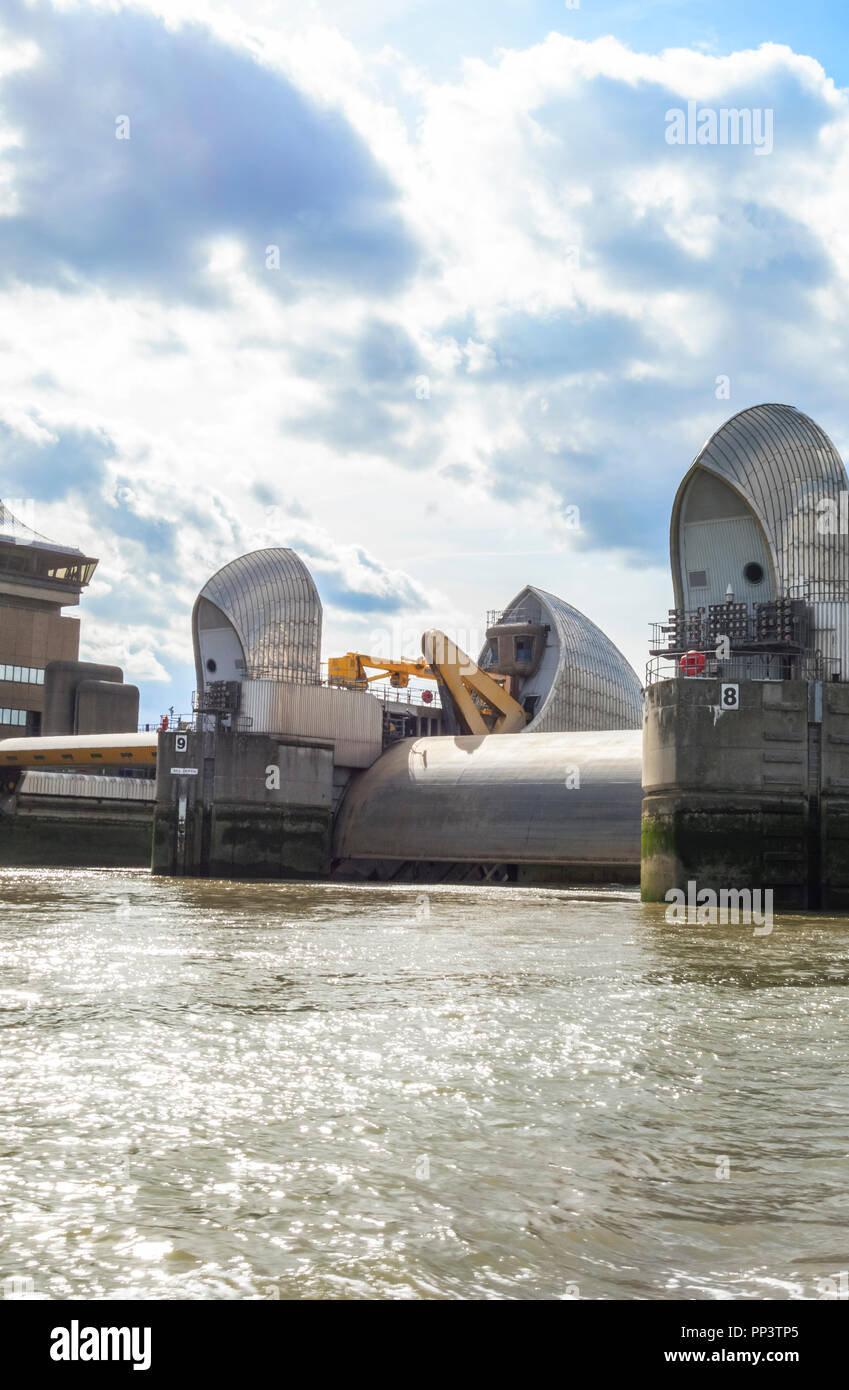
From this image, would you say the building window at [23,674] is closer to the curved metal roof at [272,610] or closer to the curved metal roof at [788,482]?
the curved metal roof at [272,610]

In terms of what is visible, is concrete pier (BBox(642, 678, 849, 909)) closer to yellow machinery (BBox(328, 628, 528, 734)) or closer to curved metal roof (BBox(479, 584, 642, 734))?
yellow machinery (BBox(328, 628, 528, 734))

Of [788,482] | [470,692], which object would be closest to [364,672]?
[470,692]

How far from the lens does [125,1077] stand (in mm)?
8938

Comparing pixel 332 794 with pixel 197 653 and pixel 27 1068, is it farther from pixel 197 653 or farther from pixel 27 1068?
pixel 27 1068

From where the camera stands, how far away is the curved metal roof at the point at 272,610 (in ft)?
191

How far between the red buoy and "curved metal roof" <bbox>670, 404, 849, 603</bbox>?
148 inches

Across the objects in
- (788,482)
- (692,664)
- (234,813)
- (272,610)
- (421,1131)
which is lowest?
(421,1131)

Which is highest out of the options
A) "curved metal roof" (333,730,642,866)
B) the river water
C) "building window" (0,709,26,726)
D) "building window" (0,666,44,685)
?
"building window" (0,666,44,685)

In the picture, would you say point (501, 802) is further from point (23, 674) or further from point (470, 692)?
point (23, 674)

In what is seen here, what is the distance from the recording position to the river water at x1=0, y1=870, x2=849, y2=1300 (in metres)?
5.27

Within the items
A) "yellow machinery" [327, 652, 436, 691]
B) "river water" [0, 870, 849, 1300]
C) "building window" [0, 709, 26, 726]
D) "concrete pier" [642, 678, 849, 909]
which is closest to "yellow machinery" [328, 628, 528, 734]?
"yellow machinery" [327, 652, 436, 691]

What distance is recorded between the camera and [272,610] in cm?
5888

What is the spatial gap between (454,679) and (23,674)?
40.7m
